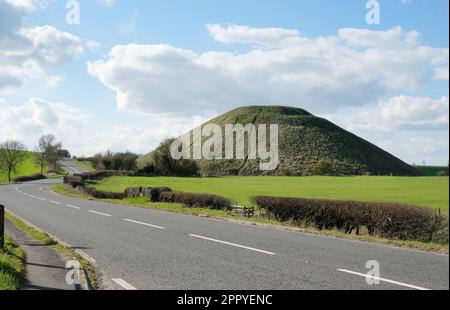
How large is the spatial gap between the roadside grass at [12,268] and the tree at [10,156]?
7887 mm

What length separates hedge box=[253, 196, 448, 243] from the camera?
46.5 ft

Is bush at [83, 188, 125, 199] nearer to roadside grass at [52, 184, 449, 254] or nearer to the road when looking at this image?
roadside grass at [52, 184, 449, 254]

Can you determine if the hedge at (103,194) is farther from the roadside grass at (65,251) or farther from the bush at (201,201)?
the roadside grass at (65,251)

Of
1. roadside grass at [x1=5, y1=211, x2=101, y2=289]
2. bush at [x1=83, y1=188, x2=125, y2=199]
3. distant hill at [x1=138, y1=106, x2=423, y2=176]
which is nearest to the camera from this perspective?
roadside grass at [x1=5, y1=211, x2=101, y2=289]

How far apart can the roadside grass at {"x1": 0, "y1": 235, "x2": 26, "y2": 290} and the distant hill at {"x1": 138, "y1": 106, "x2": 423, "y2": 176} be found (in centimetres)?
8981

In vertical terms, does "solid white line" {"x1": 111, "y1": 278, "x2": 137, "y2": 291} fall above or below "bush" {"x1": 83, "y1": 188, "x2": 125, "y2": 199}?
above

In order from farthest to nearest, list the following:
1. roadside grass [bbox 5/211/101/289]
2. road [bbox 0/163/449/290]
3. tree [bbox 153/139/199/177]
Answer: tree [bbox 153/139/199/177], roadside grass [bbox 5/211/101/289], road [bbox 0/163/449/290]

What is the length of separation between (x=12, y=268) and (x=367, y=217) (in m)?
A: 11.7

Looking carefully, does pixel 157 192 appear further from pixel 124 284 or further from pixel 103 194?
pixel 124 284

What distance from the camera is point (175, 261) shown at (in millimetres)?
10867

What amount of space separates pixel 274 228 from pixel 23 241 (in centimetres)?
884

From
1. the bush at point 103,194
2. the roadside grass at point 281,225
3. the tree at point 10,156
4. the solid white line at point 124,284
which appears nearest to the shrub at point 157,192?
the roadside grass at point 281,225

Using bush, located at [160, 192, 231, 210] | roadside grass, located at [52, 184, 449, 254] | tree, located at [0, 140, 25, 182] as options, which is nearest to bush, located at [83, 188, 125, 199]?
roadside grass, located at [52, 184, 449, 254]
